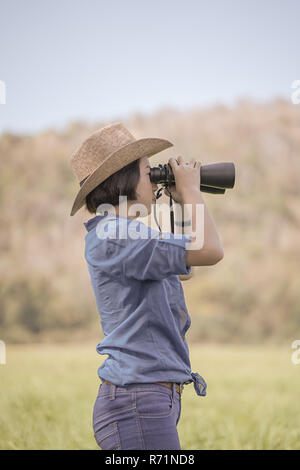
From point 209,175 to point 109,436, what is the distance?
0.83 meters

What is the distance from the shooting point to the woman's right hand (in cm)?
150

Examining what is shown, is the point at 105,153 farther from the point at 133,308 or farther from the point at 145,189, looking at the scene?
the point at 133,308

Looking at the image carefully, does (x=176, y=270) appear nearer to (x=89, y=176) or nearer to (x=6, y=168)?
(x=89, y=176)

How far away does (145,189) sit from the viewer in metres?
1.59

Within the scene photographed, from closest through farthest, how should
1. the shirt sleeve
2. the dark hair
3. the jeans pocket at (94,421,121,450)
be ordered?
the shirt sleeve
the jeans pocket at (94,421,121,450)
the dark hair

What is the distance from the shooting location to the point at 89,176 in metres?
1.64

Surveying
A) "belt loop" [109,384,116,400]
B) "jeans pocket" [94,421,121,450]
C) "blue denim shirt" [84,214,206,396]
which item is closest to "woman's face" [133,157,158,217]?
"blue denim shirt" [84,214,206,396]

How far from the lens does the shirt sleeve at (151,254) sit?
4.42 feet

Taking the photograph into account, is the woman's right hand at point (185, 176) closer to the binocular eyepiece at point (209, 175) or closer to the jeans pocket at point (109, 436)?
the binocular eyepiece at point (209, 175)

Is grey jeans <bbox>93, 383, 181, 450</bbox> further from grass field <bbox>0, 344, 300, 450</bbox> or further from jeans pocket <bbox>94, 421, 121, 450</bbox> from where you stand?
grass field <bbox>0, 344, 300, 450</bbox>

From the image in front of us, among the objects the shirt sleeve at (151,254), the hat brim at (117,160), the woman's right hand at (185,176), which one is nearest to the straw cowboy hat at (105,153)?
the hat brim at (117,160)

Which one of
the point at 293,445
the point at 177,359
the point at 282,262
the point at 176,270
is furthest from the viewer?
the point at 282,262
